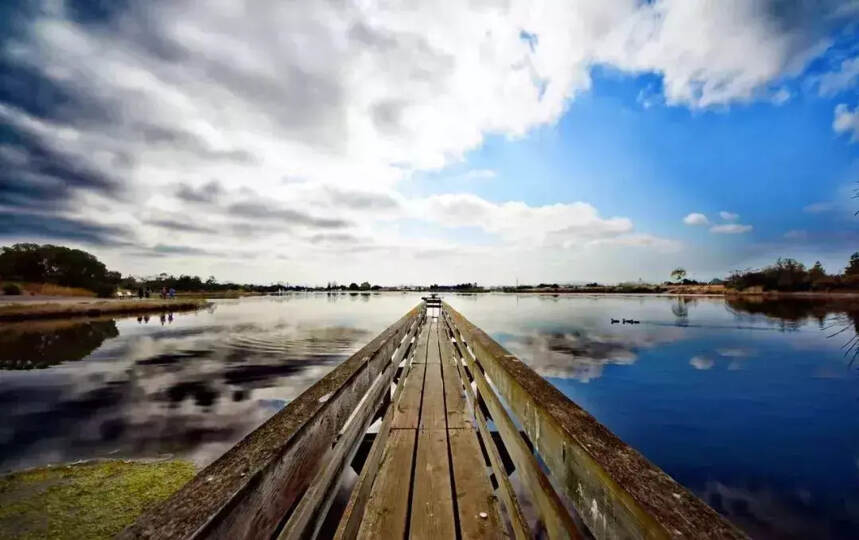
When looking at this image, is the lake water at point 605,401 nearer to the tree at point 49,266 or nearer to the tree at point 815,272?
the tree at point 49,266

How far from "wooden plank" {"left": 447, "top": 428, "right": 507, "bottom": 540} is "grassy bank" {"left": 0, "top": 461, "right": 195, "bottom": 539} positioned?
4136 mm

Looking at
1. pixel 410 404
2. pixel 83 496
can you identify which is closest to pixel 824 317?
pixel 410 404

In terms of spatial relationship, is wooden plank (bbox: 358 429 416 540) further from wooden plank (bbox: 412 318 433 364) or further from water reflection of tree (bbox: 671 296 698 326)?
water reflection of tree (bbox: 671 296 698 326)

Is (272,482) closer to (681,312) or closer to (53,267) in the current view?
(681,312)

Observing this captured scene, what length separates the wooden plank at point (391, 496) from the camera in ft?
7.50

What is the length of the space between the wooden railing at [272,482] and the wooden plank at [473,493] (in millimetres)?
1003

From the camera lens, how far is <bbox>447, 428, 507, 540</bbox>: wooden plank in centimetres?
233

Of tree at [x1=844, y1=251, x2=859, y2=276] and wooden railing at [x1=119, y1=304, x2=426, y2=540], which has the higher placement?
tree at [x1=844, y1=251, x2=859, y2=276]

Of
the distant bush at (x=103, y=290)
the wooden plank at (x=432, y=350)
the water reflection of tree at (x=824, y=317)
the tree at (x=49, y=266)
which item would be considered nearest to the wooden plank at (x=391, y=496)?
the water reflection of tree at (x=824, y=317)

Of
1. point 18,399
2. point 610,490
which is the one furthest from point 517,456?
point 18,399

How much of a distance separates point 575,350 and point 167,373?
16.9 metres

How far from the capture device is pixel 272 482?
3.94 feet

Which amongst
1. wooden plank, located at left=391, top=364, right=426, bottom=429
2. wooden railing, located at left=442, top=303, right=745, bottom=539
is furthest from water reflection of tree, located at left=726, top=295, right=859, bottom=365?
wooden plank, located at left=391, top=364, right=426, bottom=429

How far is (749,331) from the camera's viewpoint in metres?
24.5
